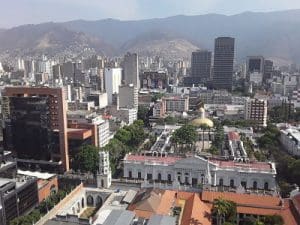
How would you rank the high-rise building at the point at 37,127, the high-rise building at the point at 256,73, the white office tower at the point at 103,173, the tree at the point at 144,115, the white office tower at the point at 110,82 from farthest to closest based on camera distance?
the high-rise building at the point at 256,73
the white office tower at the point at 110,82
the tree at the point at 144,115
the high-rise building at the point at 37,127
the white office tower at the point at 103,173

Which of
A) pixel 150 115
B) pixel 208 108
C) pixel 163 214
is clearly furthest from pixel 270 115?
pixel 163 214

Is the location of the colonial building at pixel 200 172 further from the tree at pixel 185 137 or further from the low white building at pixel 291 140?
the tree at pixel 185 137

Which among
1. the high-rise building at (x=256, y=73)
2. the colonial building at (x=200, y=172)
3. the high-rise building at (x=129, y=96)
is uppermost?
the high-rise building at (x=256, y=73)

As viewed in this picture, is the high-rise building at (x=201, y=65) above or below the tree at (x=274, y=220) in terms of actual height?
above

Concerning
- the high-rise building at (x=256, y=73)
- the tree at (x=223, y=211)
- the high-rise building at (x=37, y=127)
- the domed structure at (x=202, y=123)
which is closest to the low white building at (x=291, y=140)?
the domed structure at (x=202, y=123)

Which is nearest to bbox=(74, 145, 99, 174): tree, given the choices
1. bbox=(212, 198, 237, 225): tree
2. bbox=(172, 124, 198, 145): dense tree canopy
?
bbox=(172, 124, 198, 145): dense tree canopy

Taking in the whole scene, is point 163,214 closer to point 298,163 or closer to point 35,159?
point 298,163

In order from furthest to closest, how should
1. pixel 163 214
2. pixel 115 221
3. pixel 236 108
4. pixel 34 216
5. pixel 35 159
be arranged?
pixel 236 108 → pixel 35 159 → pixel 34 216 → pixel 163 214 → pixel 115 221
